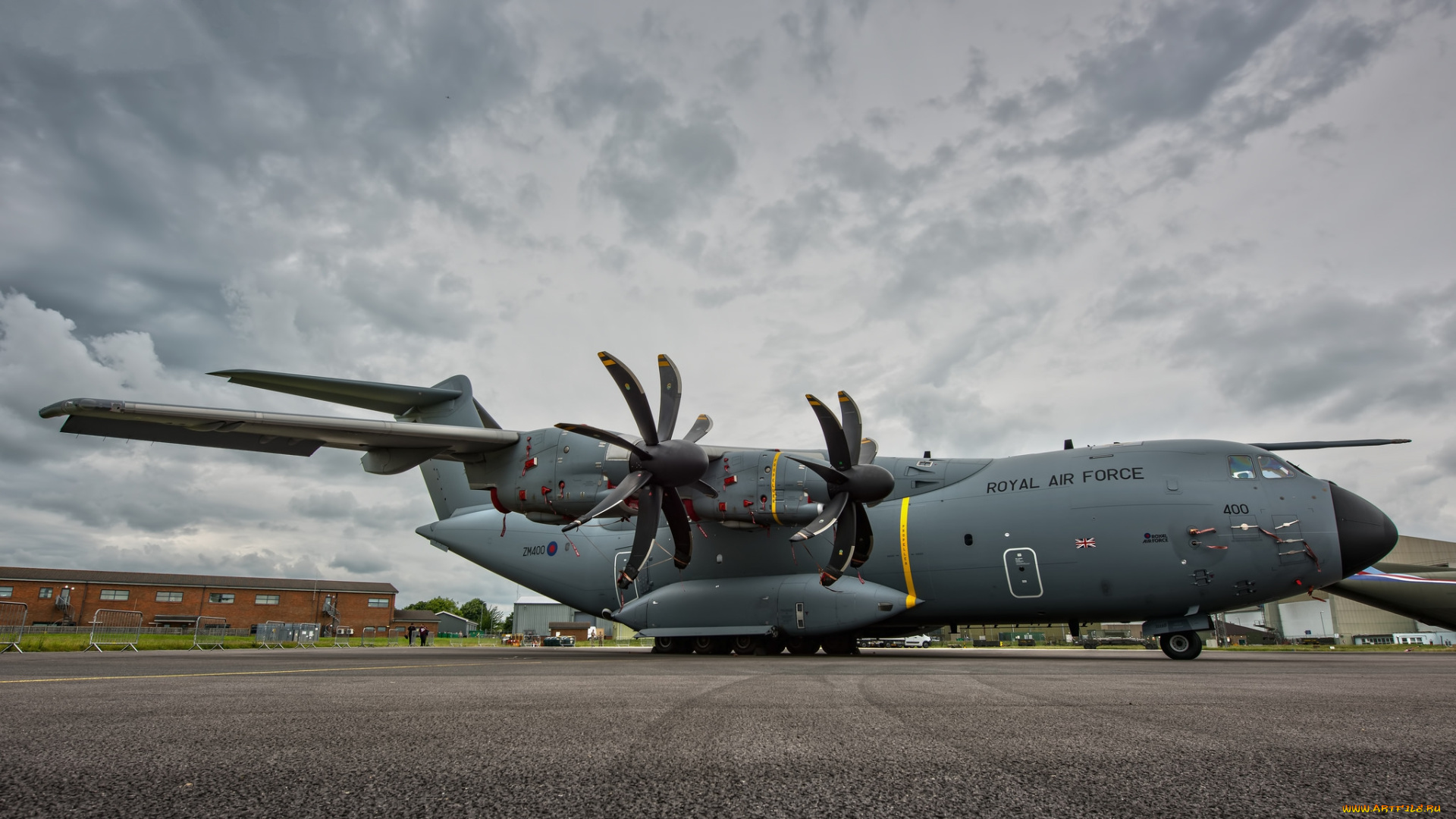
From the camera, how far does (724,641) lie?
60.0 feet

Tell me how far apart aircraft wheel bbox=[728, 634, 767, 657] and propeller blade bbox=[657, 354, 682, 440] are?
587 centimetres

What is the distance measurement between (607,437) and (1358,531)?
1306 centimetres

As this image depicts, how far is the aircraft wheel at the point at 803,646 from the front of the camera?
17594mm

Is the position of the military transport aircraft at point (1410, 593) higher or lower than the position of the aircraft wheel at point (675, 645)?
higher

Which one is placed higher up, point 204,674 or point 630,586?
point 630,586

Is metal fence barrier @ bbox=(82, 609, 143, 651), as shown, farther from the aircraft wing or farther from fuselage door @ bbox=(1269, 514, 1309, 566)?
fuselage door @ bbox=(1269, 514, 1309, 566)

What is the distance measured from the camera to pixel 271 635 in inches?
1288

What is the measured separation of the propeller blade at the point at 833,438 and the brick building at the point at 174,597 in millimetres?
52662

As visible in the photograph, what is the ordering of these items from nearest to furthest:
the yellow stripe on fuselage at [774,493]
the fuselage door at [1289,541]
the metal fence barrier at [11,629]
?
the fuselage door at [1289,541]
the yellow stripe on fuselage at [774,493]
the metal fence barrier at [11,629]

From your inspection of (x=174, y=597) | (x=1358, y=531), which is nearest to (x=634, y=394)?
(x=1358, y=531)

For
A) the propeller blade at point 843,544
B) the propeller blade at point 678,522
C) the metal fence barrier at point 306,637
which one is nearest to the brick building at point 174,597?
the metal fence barrier at point 306,637

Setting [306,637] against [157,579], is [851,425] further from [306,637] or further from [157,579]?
[157,579]

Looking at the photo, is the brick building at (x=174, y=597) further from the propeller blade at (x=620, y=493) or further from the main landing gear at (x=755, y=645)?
the propeller blade at (x=620, y=493)

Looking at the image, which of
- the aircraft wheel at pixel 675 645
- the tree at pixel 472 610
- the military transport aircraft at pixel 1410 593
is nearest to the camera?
the aircraft wheel at pixel 675 645
